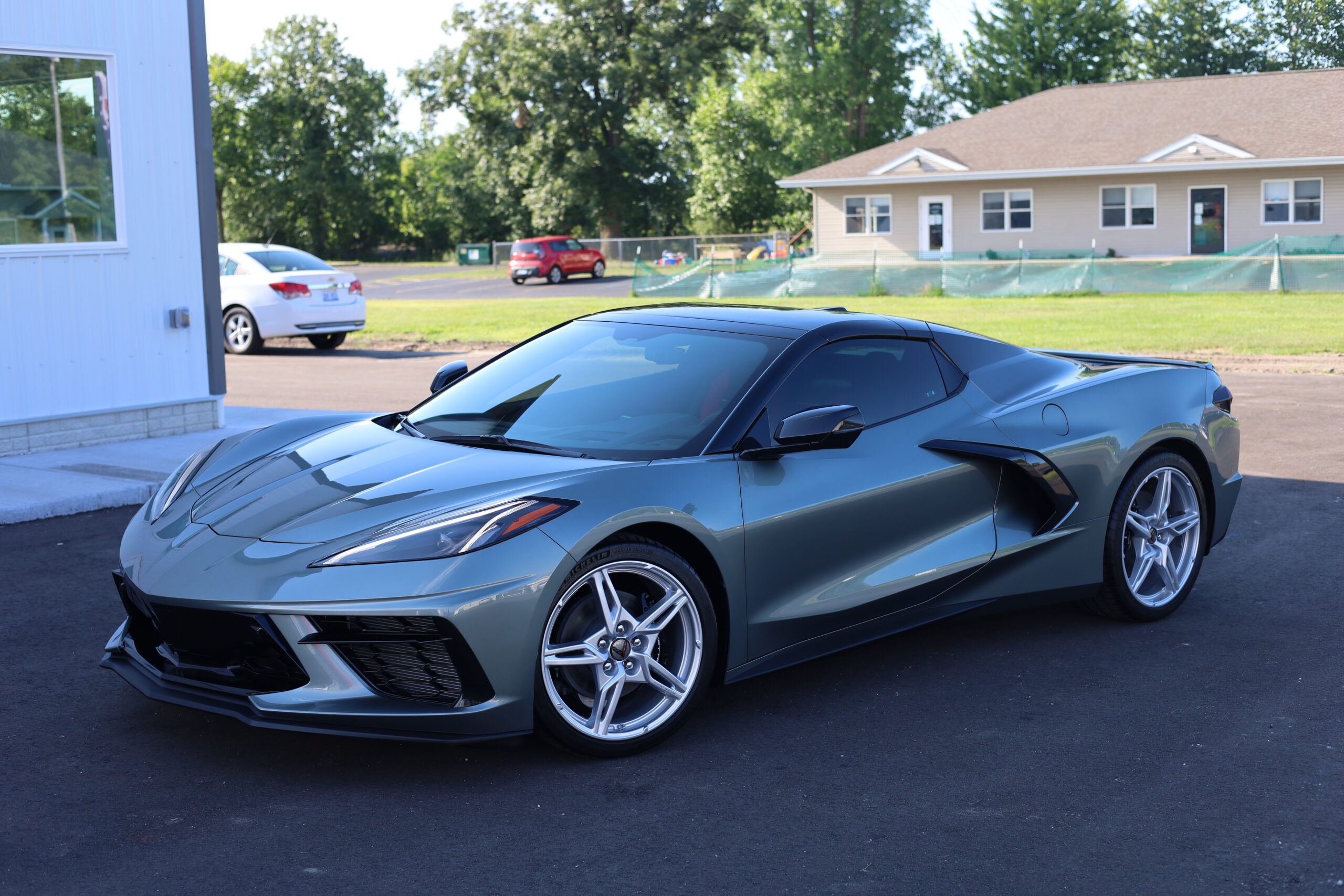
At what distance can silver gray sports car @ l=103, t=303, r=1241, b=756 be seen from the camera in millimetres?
3662

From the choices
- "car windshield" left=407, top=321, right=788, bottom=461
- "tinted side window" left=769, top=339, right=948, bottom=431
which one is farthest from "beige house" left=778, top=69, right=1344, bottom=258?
"car windshield" left=407, top=321, right=788, bottom=461

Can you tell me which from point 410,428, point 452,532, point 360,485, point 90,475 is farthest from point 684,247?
point 452,532

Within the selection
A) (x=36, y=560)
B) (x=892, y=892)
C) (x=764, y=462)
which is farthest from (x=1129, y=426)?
(x=36, y=560)

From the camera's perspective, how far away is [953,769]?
3.94 meters

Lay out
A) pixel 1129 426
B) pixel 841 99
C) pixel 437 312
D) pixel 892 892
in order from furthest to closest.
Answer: pixel 841 99
pixel 437 312
pixel 1129 426
pixel 892 892

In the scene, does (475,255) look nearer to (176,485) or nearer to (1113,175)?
(1113,175)

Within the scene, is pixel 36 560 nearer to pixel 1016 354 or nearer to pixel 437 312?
pixel 1016 354

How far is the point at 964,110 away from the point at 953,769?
63733mm

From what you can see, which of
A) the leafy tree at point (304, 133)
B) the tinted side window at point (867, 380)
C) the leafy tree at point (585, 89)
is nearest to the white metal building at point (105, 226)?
the tinted side window at point (867, 380)

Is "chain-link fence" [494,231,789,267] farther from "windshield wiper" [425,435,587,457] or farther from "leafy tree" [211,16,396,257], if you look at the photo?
"windshield wiper" [425,435,587,457]

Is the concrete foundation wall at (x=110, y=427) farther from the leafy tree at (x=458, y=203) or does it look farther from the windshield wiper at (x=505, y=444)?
the leafy tree at (x=458, y=203)

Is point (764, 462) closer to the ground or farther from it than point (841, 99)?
closer to the ground

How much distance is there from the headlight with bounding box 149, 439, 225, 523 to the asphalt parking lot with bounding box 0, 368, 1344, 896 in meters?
0.68

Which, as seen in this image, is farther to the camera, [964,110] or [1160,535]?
[964,110]
